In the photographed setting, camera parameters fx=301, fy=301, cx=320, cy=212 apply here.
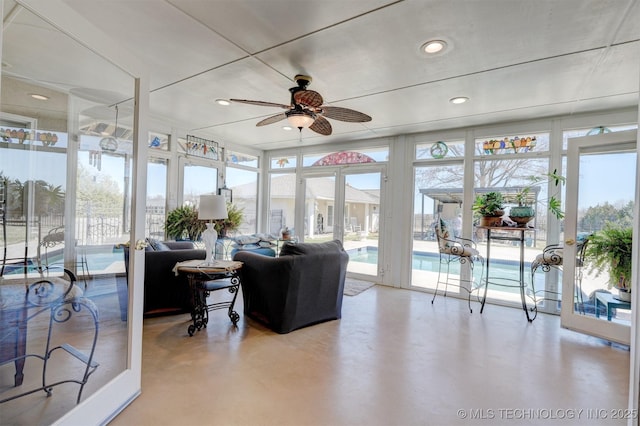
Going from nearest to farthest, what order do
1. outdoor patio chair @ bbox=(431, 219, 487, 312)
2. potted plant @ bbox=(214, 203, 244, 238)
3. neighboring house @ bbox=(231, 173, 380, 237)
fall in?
outdoor patio chair @ bbox=(431, 219, 487, 312) < potted plant @ bbox=(214, 203, 244, 238) < neighboring house @ bbox=(231, 173, 380, 237)

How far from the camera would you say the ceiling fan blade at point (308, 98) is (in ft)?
9.14

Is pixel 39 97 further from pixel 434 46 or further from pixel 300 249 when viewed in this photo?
pixel 434 46

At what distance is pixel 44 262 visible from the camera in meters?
2.36

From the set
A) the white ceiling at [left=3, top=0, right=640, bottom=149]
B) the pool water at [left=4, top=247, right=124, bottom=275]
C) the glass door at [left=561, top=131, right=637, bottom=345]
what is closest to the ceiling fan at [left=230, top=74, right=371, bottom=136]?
the white ceiling at [left=3, top=0, right=640, bottom=149]

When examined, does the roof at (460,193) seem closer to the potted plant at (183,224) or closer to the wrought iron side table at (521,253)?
the wrought iron side table at (521,253)

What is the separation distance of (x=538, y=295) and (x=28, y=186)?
5.66 m

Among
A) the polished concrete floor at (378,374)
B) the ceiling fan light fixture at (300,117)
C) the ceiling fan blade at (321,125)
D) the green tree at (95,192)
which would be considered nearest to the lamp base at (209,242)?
the polished concrete floor at (378,374)

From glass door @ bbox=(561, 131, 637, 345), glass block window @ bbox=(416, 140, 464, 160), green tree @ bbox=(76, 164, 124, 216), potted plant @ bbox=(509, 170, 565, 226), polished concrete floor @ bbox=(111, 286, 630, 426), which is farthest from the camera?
glass block window @ bbox=(416, 140, 464, 160)

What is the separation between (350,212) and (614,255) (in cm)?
369

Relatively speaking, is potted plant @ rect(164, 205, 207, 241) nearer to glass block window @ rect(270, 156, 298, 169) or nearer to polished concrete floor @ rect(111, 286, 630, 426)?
polished concrete floor @ rect(111, 286, 630, 426)

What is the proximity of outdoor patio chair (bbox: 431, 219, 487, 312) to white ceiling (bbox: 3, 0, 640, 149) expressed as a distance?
1.72 m

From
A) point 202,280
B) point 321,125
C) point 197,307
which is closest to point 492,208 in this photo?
point 321,125

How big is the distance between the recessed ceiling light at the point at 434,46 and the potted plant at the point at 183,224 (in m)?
4.06

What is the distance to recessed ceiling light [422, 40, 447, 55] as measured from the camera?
2.36 metres
